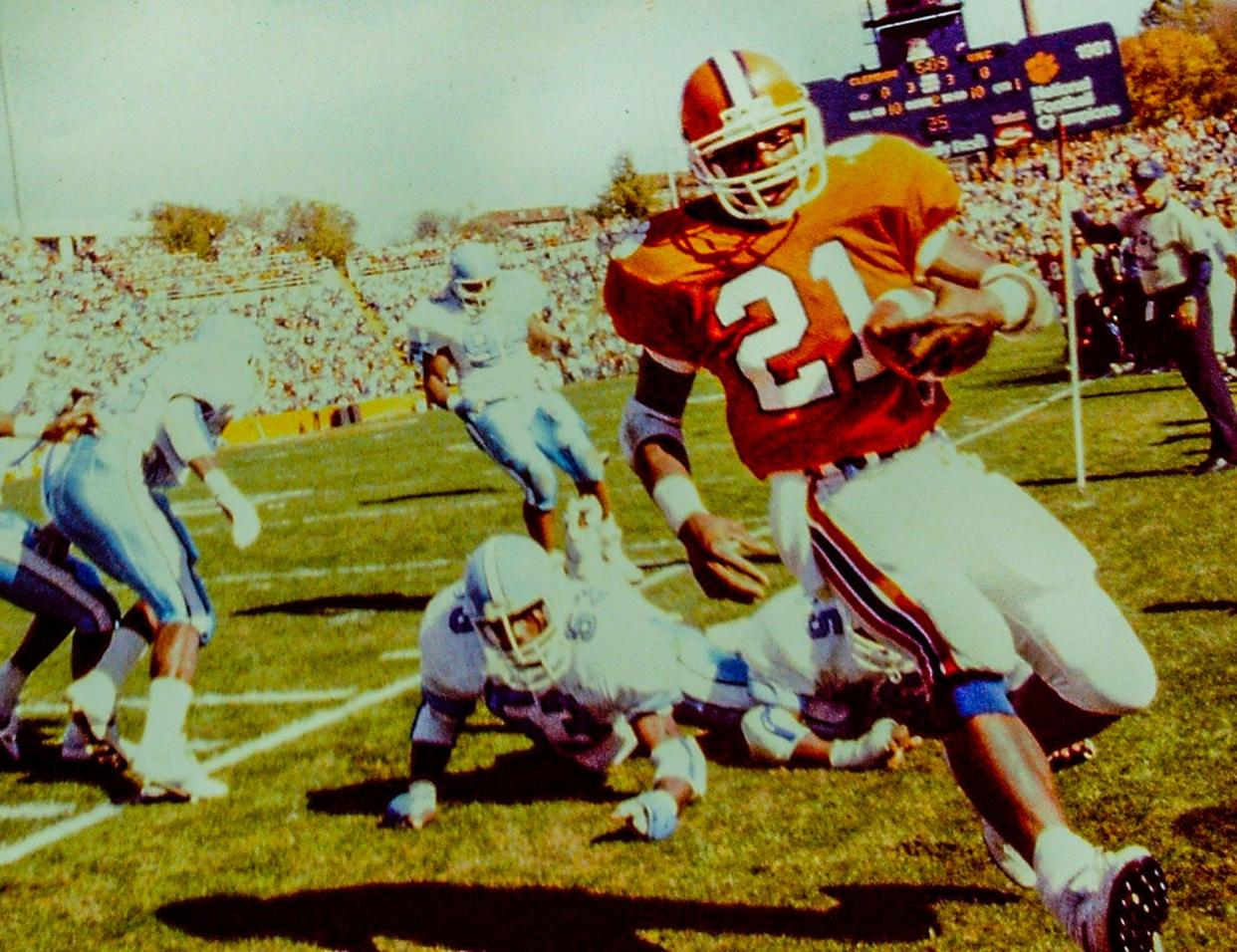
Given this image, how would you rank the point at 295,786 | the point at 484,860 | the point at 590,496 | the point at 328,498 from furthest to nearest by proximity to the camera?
the point at 328,498 < the point at 590,496 < the point at 295,786 < the point at 484,860

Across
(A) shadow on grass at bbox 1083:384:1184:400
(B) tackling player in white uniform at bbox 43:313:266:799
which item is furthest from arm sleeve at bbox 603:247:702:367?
(A) shadow on grass at bbox 1083:384:1184:400

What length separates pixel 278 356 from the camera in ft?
71.7

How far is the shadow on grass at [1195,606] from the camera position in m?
4.05

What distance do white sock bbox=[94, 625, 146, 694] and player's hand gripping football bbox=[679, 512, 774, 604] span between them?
231 centimetres

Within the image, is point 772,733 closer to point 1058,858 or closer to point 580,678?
point 580,678

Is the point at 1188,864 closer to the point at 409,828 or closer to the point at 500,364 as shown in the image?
the point at 409,828

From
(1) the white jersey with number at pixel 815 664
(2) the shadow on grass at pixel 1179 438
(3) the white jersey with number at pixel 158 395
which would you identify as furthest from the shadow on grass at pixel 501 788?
(2) the shadow on grass at pixel 1179 438

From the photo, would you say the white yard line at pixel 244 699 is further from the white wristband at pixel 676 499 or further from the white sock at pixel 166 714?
the white wristband at pixel 676 499

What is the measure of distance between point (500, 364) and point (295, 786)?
3.14m

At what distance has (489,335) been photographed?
21.3ft

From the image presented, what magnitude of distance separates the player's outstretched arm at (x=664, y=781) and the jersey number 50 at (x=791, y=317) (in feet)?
3.23

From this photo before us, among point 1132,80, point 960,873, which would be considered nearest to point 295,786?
point 960,873

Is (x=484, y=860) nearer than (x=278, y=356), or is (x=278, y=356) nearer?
(x=484, y=860)

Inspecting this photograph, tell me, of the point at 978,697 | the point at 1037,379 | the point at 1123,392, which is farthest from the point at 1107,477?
the point at 1037,379
